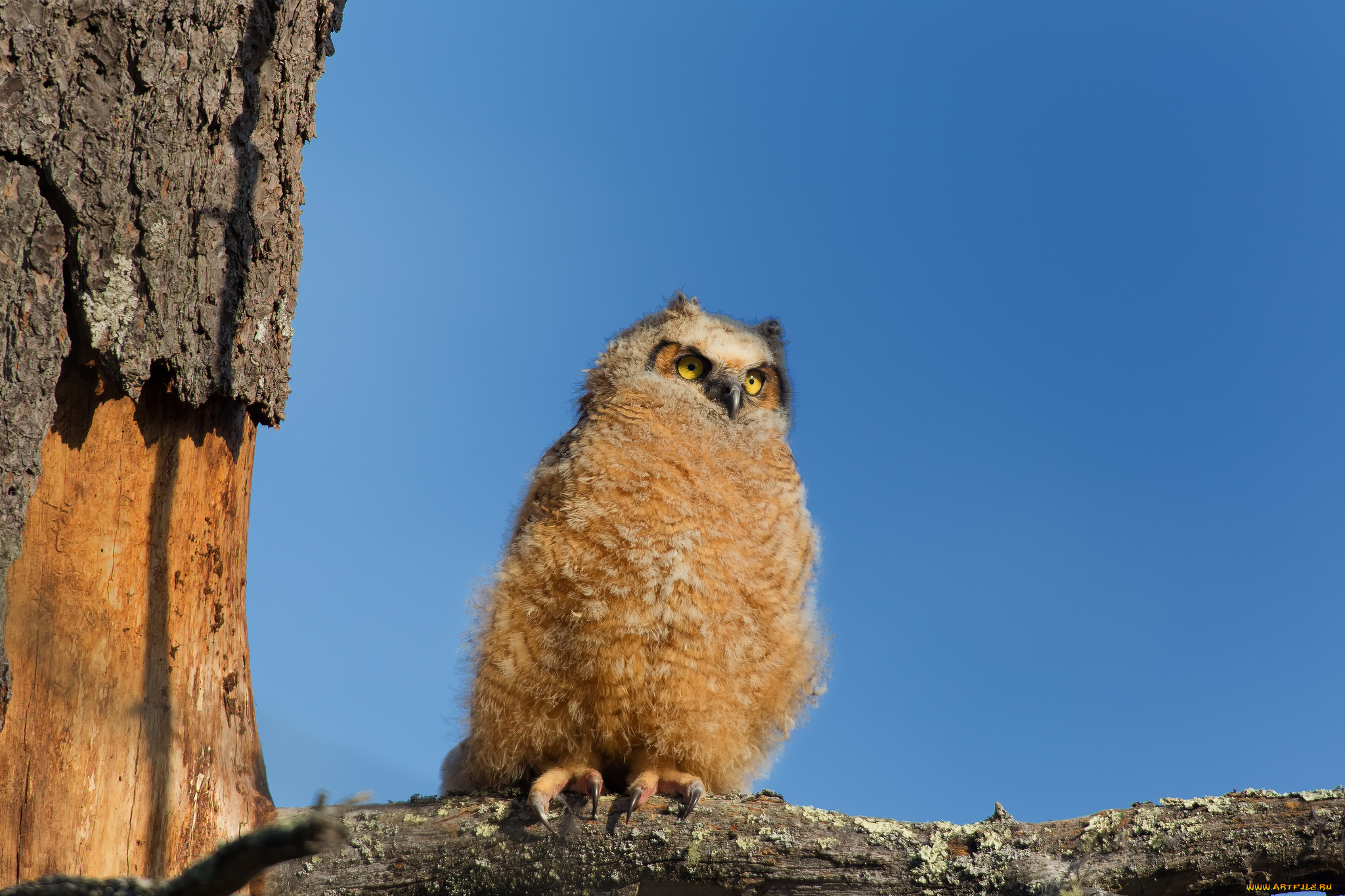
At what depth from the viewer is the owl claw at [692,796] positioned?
9.28 feet

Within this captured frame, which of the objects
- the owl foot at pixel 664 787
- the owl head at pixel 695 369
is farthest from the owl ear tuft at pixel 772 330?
the owl foot at pixel 664 787

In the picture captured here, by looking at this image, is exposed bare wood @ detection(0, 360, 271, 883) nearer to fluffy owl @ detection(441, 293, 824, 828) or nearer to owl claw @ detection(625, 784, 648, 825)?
fluffy owl @ detection(441, 293, 824, 828)

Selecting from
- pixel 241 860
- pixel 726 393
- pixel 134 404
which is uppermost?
pixel 726 393

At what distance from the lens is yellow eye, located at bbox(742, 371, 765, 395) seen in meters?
3.89

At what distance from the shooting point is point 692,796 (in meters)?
2.92

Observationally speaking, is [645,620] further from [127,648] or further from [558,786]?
[127,648]

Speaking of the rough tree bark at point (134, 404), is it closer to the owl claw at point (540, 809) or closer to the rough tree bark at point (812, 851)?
the rough tree bark at point (812, 851)

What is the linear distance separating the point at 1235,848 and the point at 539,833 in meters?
1.82

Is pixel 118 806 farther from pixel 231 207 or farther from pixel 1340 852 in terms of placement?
pixel 1340 852

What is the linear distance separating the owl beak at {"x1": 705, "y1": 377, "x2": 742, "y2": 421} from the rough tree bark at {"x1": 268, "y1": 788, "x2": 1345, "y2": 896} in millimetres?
1417

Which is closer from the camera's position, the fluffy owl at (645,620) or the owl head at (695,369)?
the fluffy owl at (645,620)

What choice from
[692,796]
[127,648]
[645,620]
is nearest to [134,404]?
[127,648]

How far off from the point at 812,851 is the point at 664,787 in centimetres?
63

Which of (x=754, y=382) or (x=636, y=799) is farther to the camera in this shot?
(x=754, y=382)
